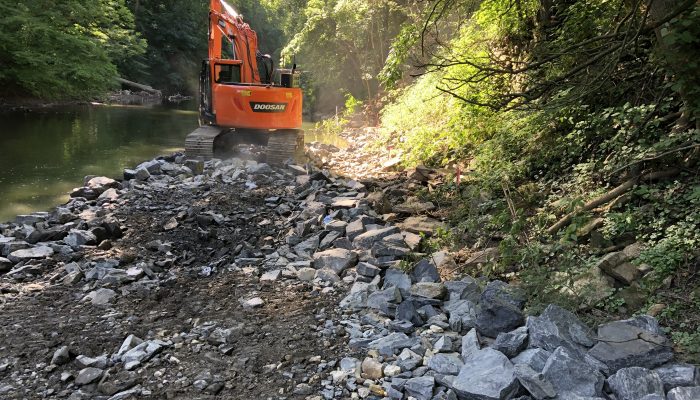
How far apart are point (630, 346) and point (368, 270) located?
236 cm

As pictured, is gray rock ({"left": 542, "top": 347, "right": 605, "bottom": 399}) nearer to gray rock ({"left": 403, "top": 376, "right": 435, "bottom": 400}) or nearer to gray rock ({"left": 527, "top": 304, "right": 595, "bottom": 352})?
gray rock ({"left": 527, "top": 304, "right": 595, "bottom": 352})

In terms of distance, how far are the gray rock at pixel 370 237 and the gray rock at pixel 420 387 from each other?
2529mm

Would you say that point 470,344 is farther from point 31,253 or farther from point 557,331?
point 31,253

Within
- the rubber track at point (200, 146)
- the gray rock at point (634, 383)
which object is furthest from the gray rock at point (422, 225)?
the rubber track at point (200, 146)

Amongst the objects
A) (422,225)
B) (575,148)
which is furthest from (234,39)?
(575,148)

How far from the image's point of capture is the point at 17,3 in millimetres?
20125

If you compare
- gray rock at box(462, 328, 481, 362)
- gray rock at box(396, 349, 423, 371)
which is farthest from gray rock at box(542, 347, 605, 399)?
gray rock at box(396, 349, 423, 371)

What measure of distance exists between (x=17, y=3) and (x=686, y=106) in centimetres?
2251

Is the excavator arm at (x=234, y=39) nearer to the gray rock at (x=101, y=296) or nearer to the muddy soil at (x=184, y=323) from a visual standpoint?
the muddy soil at (x=184, y=323)

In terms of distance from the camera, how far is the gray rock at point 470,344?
354cm

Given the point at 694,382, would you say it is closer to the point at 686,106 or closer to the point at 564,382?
the point at 564,382

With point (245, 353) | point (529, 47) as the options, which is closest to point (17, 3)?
point (529, 47)

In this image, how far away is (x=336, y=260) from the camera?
5.32 meters

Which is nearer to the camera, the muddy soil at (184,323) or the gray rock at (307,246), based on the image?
the muddy soil at (184,323)
